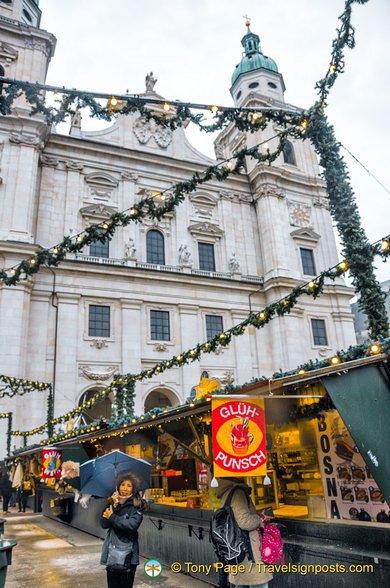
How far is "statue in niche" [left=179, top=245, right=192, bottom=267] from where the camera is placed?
2950cm

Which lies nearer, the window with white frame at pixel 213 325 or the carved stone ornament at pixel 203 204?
the window with white frame at pixel 213 325

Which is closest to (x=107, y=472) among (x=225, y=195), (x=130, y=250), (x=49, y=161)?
(x=130, y=250)

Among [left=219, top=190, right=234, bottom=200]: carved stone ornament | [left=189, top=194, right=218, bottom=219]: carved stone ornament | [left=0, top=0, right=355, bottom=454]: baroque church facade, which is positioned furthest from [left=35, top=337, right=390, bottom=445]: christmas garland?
[left=219, top=190, right=234, bottom=200]: carved stone ornament

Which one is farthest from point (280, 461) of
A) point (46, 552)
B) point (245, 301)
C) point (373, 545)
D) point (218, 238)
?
point (218, 238)

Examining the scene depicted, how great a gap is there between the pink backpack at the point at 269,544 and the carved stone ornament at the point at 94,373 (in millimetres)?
20377

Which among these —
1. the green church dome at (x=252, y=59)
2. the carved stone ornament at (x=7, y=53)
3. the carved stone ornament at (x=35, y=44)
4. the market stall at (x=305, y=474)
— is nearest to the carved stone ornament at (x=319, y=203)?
the green church dome at (x=252, y=59)

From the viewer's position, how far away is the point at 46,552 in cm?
1038

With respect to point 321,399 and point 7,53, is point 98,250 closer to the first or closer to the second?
point 7,53

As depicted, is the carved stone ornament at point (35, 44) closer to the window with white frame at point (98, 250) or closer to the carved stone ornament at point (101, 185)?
the carved stone ornament at point (101, 185)

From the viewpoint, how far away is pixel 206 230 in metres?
31.9

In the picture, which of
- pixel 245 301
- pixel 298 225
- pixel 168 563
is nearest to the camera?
pixel 168 563

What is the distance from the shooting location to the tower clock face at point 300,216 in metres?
34.7

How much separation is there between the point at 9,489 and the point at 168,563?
601 inches

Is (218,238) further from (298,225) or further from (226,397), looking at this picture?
(226,397)
